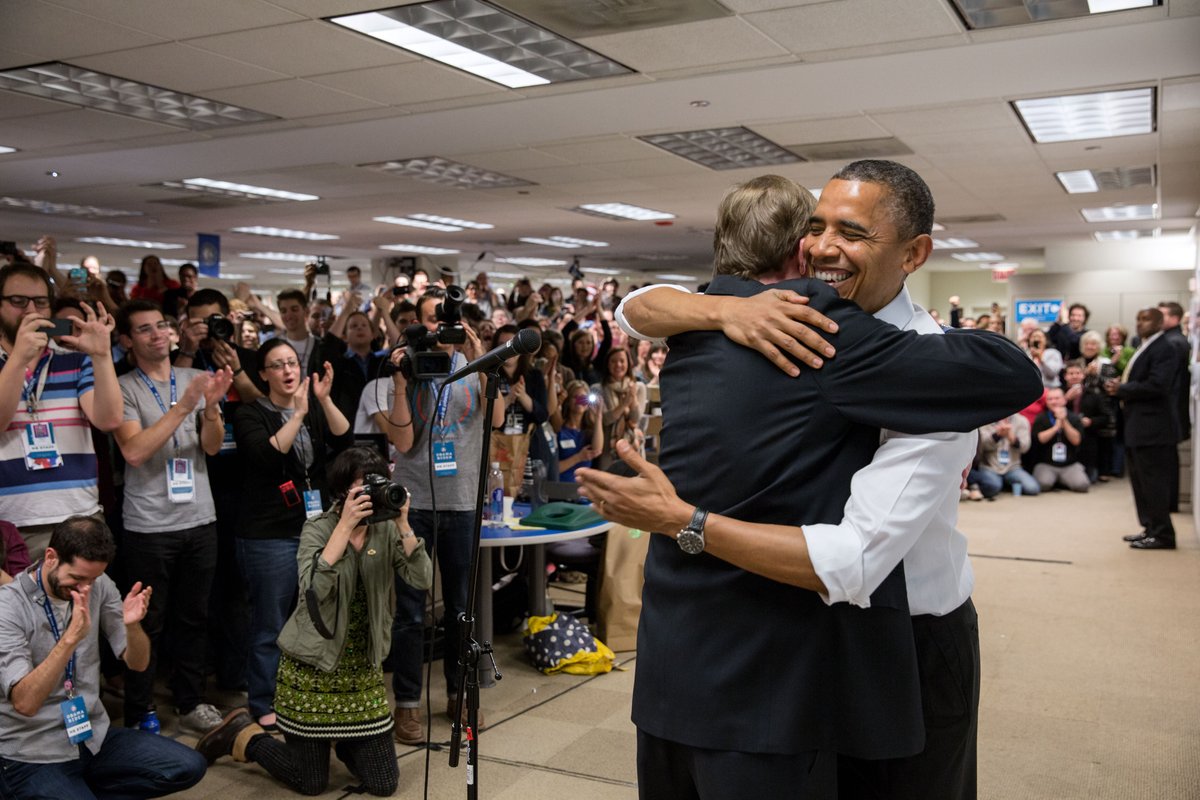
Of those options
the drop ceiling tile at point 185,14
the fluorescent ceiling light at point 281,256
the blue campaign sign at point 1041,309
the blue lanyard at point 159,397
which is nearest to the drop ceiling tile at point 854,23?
the drop ceiling tile at point 185,14

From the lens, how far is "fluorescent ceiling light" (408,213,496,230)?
11.7 meters

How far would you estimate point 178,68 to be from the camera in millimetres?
5395

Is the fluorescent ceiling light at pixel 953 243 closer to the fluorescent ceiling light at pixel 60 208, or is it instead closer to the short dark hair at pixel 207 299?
the fluorescent ceiling light at pixel 60 208

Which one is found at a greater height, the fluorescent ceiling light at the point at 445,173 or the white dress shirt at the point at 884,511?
the fluorescent ceiling light at the point at 445,173

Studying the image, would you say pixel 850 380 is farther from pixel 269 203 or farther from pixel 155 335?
pixel 269 203

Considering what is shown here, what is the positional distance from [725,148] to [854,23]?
3.12 metres

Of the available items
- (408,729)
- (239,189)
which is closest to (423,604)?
(408,729)

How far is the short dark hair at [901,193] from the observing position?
142cm

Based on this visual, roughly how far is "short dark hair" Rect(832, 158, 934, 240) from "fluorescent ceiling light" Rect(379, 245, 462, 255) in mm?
14682

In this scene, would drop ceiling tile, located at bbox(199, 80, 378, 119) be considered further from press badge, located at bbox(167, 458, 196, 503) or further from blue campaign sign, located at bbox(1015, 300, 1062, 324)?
blue campaign sign, located at bbox(1015, 300, 1062, 324)

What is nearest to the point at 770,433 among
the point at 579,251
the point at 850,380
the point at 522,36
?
the point at 850,380

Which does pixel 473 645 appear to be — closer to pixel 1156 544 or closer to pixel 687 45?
pixel 687 45

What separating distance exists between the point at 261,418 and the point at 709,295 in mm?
2908

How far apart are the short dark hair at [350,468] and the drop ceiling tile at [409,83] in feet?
8.59
